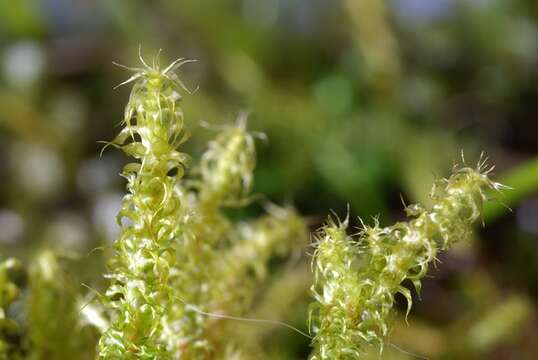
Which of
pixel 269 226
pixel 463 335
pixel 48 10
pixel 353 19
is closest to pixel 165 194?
pixel 269 226

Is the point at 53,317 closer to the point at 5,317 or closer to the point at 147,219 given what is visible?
the point at 5,317

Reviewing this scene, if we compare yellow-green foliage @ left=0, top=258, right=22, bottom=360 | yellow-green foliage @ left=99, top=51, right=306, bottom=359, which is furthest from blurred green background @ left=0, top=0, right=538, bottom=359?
yellow-green foliage @ left=0, top=258, right=22, bottom=360

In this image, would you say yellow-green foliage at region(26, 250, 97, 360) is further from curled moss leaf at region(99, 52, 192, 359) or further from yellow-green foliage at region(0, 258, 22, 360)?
curled moss leaf at region(99, 52, 192, 359)

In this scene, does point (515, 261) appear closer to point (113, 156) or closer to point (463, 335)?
point (463, 335)

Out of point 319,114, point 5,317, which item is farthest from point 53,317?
point 319,114

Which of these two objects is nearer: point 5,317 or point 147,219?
point 147,219

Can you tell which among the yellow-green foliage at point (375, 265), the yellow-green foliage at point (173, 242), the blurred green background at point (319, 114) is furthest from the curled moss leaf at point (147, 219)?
the blurred green background at point (319, 114)
